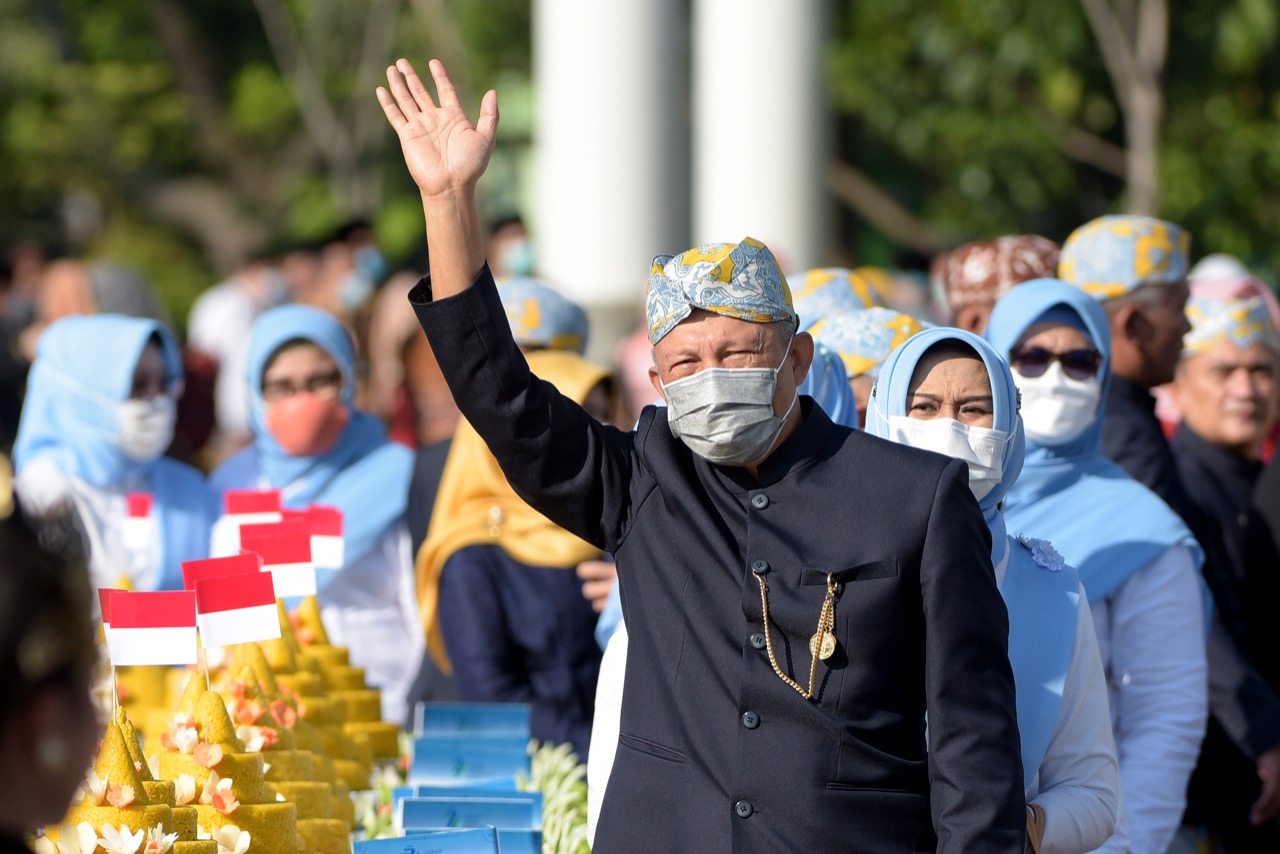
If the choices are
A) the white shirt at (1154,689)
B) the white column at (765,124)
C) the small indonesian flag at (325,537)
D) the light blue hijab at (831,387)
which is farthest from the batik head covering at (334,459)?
the white column at (765,124)

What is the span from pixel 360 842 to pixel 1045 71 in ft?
25.1

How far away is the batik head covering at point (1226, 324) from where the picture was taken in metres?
5.67

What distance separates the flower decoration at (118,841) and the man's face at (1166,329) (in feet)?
10.1

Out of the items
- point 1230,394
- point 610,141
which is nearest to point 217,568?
point 1230,394

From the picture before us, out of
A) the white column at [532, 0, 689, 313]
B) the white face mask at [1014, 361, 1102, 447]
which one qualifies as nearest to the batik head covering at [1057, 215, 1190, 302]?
the white face mask at [1014, 361, 1102, 447]

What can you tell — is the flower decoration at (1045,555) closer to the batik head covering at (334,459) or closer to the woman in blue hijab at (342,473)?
the woman in blue hijab at (342,473)

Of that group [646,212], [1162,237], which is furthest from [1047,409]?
[646,212]

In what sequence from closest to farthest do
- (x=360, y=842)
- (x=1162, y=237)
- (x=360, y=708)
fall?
(x=360, y=842)
(x=360, y=708)
(x=1162, y=237)

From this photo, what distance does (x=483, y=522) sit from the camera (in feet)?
15.1

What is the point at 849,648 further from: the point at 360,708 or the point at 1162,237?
the point at 1162,237

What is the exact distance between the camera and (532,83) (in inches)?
761

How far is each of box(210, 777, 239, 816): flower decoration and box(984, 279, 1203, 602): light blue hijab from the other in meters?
1.76

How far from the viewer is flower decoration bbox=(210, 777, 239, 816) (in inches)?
127

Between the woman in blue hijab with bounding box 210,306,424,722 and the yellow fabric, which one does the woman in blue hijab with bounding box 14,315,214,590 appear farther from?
the yellow fabric
